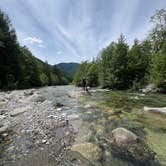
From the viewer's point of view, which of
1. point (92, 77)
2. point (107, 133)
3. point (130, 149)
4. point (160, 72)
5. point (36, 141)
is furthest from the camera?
point (92, 77)

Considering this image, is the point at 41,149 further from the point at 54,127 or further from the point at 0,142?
the point at 54,127

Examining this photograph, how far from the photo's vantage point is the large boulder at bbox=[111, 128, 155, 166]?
4621mm

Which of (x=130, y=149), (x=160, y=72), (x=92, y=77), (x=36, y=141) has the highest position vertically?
(x=160, y=72)

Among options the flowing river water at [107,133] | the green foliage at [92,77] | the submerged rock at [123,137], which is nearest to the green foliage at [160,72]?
the flowing river water at [107,133]

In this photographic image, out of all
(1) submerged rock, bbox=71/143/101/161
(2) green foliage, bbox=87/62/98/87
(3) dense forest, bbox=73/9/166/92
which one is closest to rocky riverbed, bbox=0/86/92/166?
(1) submerged rock, bbox=71/143/101/161

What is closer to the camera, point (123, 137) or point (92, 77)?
point (123, 137)

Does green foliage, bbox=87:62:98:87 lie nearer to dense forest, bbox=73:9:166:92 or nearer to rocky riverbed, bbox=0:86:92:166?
dense forest, bbox=73:9:166:92

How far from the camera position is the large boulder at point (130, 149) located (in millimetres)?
4621

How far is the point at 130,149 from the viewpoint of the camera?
5.22 m

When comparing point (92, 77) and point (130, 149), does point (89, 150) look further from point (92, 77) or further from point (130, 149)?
point (92, 77)

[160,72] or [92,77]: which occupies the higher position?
[160,72]

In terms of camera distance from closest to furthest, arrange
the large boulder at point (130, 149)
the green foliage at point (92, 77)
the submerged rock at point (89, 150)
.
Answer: the large boulder at point (130, 149) < the submerged rock at point (89, 150) < the green foliage at point (92, 77)

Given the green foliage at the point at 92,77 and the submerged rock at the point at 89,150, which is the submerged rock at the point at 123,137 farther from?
the green foliage at the point at 92,77

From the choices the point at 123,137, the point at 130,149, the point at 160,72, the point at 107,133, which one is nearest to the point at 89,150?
the point at 130,149
